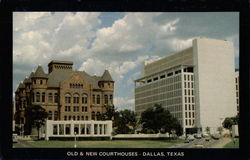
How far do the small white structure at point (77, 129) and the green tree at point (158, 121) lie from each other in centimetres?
189

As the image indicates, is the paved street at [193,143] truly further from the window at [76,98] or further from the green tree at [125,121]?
the window at [76,98]

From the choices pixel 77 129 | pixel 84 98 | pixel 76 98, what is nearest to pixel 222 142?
pixel 77 129

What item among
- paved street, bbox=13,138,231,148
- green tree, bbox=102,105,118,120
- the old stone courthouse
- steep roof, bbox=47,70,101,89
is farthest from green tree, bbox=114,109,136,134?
paved street, bbox=13,138,231,148

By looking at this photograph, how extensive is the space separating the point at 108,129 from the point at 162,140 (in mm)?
3519

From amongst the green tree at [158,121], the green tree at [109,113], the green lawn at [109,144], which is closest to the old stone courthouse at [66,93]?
the green tree at [109,113]

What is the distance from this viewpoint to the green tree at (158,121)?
23.9m

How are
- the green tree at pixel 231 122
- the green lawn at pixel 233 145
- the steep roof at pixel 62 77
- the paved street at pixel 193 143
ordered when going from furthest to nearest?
1. the steep roof at pixel 62 77
2. the green tree at pixel 231 122
3. the paved street at pixel 193 143
4. the green lawn at pixel 233 145

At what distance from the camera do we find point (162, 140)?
21.8 meters

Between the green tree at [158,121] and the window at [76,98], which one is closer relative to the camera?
the green tree at [158,121]

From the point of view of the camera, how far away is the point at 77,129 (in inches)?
898

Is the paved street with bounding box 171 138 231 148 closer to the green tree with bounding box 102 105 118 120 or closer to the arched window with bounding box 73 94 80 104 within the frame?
the green tree with bounding box 102 105 118 120

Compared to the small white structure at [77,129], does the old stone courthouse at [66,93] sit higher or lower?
higher

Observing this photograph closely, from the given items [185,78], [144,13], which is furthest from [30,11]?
[185,78]
